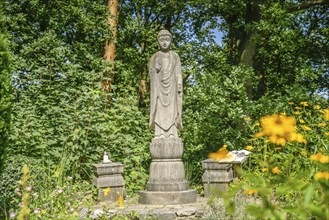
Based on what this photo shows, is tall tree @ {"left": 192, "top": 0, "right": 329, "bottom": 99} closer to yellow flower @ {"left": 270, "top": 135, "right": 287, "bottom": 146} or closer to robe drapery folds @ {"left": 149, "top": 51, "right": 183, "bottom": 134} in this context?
Answer: robe drapery folds @ {"left": 149, "top": 51, "right": 183, "bottom": 134}

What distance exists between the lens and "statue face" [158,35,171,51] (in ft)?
25.9

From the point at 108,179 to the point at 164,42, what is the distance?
8.97 ft

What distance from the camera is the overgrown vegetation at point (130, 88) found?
7.10 m

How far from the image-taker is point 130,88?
38.2 ft

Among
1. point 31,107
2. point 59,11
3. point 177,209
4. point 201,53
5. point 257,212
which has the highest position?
point 59,11

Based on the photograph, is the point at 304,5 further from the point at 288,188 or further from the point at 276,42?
the point at 288,188

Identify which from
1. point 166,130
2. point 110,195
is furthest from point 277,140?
point 110,195

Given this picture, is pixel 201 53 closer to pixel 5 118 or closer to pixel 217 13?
pixel 217 13

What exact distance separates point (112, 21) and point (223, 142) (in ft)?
17.7

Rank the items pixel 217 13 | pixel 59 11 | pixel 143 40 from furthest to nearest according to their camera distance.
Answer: pixel 217 13 → pixel 143 40 → pixel 59 11

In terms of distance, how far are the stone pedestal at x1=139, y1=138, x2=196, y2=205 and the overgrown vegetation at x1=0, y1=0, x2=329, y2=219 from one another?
116cm

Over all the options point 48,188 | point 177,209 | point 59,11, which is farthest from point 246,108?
point 59,11

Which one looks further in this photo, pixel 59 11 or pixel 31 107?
pixel 59 11

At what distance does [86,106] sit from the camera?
961 cm
